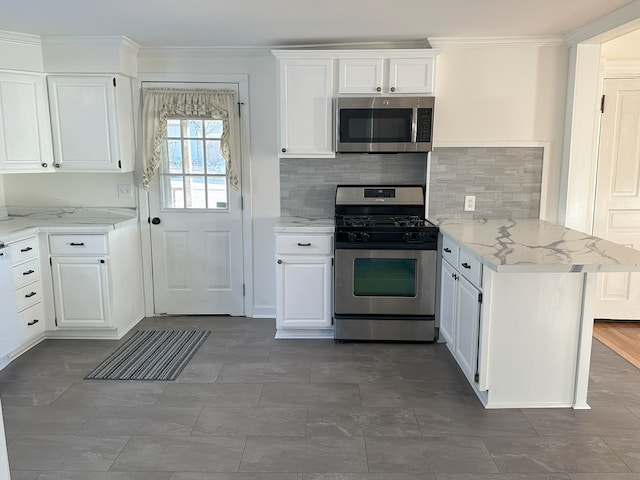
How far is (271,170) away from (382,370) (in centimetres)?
192

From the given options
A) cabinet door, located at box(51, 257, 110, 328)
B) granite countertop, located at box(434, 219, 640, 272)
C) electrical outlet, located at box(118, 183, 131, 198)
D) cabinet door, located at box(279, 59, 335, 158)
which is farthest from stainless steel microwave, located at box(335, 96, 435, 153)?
cabinet door, located at box(51, 257, 110, 328)

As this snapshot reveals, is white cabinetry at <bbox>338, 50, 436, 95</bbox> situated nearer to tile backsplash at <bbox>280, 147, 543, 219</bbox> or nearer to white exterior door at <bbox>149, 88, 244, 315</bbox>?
tile backsplash at <bbox>280, 147, 543, 219</bbox>

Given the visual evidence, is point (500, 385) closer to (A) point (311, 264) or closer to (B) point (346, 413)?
(B) point (346, 413)

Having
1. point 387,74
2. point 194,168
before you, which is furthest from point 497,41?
point 194,168

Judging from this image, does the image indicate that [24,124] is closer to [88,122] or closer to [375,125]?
[88,122]

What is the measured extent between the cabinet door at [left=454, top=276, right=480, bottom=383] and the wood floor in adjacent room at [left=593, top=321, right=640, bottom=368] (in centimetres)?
130

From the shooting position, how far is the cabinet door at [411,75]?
147 inches

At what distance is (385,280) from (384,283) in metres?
0.02

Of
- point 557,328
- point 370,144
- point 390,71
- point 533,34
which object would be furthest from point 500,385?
point 533,34

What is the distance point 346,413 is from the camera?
2.80m

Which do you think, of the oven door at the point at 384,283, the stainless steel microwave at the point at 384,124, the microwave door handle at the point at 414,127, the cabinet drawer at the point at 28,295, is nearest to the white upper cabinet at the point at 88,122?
the cabinet drawer at the point at 28,295

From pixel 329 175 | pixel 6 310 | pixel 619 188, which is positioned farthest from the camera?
pixel 329 175

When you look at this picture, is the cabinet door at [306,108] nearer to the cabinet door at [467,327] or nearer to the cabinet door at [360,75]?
the cabinet door at [360,75]

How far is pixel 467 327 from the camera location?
3.04 metres
